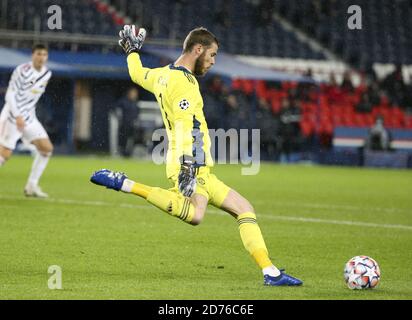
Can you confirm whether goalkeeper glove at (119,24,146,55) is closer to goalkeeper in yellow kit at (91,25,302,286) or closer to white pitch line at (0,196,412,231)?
goalkeeper in yellow kit at (91,25,302,286)

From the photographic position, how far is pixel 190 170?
8.60m

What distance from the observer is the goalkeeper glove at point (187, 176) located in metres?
8.60

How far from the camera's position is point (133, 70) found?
31.6 feet

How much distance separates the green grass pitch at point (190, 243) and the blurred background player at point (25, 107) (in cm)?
72

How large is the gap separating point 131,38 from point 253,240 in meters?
2.38

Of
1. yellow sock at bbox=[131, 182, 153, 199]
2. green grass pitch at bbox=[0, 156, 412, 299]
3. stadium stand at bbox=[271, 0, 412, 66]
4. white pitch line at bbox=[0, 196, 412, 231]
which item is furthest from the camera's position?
stadium stand at bbox=[271, 0, 412, 66]

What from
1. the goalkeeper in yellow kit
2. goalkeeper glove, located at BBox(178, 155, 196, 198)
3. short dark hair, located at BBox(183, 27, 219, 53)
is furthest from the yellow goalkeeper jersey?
short dark hair, located at BBox(183, 27, 219, 53)

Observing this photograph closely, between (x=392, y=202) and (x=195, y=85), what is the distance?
9.77 metres

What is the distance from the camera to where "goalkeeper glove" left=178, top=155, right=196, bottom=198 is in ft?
28.2

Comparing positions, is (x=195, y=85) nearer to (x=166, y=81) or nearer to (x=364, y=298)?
(x=166, y=81)

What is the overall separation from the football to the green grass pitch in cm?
10

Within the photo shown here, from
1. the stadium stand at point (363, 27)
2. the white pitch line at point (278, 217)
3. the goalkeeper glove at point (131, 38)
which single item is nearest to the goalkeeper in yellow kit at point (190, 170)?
the goalkeeper glove at point (131, 38)

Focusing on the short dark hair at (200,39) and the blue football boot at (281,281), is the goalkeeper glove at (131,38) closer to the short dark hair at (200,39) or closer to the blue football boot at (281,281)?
the short dark hair at (200,39)

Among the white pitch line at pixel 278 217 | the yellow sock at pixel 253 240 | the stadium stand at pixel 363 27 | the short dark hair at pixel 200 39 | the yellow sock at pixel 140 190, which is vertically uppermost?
the stadium stand at pixel 363 27
